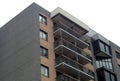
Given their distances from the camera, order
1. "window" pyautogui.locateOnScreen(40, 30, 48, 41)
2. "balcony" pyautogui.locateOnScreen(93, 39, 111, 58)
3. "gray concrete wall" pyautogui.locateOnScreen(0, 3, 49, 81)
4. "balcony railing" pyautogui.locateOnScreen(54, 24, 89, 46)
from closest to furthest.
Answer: "gray concrete wall" pyautogui.locateOnScreen(0, 3, 49, 81) → "window" pyautogui.locateOnScreen(40, 30, 48, 41) → "balcony railing" pyautogui.locateOnScreen(54, 24, 89, 46) → "balcony" pyautogui.locateOnScreen(93, 39, 111, 58)

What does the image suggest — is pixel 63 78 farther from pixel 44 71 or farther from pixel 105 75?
pixel 105 75

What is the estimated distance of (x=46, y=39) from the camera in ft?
158

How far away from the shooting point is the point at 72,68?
47.0 meters

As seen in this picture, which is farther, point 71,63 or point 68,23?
point 68,23

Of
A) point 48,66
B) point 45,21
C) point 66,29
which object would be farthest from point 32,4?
point 48,66

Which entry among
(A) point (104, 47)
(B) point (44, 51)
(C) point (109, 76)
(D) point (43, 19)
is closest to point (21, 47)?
(B) point (44, 51)

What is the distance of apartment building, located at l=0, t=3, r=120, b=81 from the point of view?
45594 millimetres

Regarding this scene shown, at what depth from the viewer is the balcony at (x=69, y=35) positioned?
163ft

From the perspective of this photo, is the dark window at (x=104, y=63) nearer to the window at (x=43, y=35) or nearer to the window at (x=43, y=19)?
the window at (x=43, y=35)

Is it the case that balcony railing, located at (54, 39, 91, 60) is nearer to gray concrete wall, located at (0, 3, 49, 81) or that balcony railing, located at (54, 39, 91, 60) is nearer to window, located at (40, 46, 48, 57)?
window, located at (40, 46, 48, 57)

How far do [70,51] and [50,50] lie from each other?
10.6ft

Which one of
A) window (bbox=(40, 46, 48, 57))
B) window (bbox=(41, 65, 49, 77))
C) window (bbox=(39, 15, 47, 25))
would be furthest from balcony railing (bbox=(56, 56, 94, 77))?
window (bbox=(39, 15, 47, 25))

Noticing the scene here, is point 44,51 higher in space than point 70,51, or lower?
lower

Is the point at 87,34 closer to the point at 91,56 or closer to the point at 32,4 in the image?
the point at 91,56
